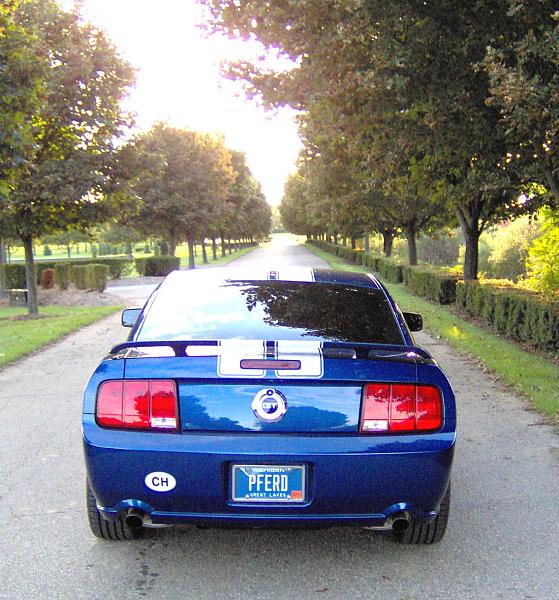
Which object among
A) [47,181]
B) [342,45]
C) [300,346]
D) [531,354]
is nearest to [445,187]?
[531,354]

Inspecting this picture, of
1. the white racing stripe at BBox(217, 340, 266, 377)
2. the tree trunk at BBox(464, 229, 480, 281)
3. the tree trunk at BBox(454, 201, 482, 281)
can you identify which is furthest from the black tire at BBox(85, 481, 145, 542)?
the tree trunk at BBox(464, 229, 480, 281)

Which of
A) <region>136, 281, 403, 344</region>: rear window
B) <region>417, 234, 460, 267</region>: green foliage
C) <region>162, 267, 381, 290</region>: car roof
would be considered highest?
<region>162, 267, 381, 290</region>: car roof

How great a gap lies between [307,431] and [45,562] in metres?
1.59

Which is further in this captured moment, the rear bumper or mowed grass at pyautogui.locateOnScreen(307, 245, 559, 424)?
mowed grass at pyautogui.locateOnScreen(307, 245, 559, 424)

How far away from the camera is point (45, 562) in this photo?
→ 140 inches

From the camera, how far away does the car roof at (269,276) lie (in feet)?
15.1

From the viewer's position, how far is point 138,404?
327 cm

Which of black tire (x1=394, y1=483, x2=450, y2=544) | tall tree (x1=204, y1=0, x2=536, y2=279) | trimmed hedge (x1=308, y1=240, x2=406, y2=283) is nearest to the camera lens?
black tire (x1=394, y1=483, x2=450, y2=544)

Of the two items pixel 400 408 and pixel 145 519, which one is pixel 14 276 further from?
pixel 400 408

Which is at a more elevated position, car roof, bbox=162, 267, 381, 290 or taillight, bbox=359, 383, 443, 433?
car roof, bbox=162, 267, 381, 290

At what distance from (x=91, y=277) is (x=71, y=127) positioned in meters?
9.92

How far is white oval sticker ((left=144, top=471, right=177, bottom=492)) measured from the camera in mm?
3178

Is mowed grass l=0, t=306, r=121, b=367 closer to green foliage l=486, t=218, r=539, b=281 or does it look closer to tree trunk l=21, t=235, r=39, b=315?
tree trunk l=21, t=235, r=39, b=315

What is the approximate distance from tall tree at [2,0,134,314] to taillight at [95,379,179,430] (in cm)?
1329
